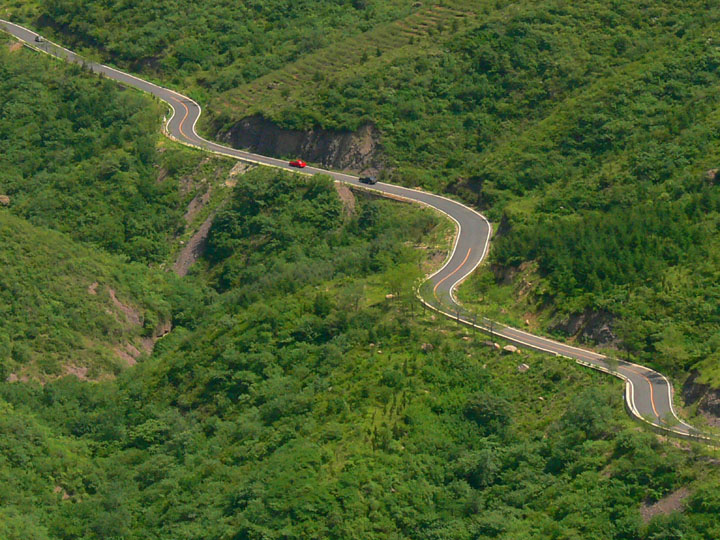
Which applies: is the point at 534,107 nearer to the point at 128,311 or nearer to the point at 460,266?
the point at 460,266

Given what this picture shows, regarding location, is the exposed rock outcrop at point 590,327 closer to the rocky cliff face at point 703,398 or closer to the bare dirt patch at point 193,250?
the rocky cliff face at point 703,398

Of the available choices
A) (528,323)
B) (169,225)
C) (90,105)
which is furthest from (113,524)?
(90,105)

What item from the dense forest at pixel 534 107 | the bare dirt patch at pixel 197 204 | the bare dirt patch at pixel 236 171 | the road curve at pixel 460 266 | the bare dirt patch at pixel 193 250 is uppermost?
the dense forest at pixel 534 107

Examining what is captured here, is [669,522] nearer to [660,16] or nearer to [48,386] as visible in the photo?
[48,386]

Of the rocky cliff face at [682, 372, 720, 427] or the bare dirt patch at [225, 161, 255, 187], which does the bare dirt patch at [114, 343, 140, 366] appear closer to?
the bare dirt patch at [225, 161, 255, 187]

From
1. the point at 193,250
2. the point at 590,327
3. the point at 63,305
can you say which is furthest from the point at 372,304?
the point at 193,250

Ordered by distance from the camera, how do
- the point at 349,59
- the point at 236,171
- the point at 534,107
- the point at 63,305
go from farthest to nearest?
the point at 349,59 → the point at 236,171 → the point at 534,107 → the point at 63,305

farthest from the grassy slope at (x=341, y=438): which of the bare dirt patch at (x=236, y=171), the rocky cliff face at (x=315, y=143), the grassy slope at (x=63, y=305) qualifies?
the bare dirt patch at (x=236, y=171)
